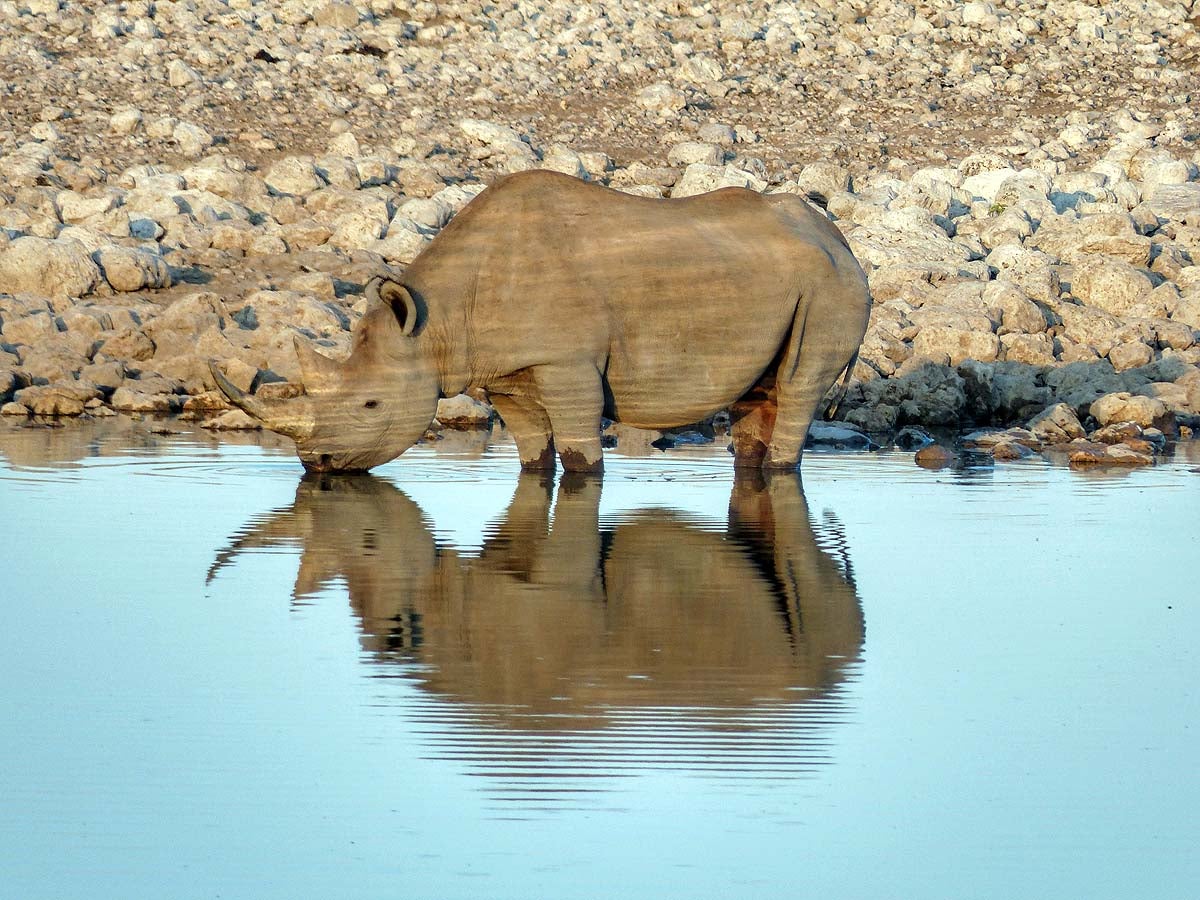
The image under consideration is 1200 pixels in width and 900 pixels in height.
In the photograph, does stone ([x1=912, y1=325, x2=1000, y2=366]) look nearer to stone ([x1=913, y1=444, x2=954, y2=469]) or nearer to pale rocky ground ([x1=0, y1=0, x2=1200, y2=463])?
pale rocky ground ([x1=0, y1=0, x2=1200, y2=463])

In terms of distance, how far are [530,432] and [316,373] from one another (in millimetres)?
1459

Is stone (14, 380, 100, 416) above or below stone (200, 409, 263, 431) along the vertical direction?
above

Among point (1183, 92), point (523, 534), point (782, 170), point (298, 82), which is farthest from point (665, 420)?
point (1183, 92)

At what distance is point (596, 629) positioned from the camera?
23.6ft

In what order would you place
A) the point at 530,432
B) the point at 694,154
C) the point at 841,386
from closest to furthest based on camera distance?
the point at 530,432 → the point at 841,386 → the point at 694,154

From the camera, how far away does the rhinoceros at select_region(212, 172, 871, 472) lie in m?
11.8

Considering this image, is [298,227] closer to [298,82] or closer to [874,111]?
[298,82]

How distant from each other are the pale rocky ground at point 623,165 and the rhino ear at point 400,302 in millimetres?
3876

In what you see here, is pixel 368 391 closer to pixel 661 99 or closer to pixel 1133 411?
pixel 1133 411

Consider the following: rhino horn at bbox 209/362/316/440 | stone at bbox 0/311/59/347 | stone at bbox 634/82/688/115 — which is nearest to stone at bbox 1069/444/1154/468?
rhino horn at bbox 209/362/316/440

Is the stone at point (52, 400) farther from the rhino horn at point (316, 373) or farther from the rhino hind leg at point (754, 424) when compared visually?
the rhino hind leg at point (754, 424)

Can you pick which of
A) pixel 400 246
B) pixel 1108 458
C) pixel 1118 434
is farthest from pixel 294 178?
pixel 1108 458

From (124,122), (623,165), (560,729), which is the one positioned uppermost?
(124,122)

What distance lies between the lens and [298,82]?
84.9 feet
